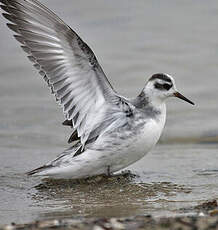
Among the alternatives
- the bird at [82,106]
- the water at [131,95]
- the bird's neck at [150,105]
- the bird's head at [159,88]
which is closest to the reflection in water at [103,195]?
the water at [131,95]

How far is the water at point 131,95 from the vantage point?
280 inches

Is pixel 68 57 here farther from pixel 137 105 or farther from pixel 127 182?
pixel 127 182

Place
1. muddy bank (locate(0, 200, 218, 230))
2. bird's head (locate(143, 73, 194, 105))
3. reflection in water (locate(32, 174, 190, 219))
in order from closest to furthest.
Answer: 1. muddy bank (locate(0, 200, 218, 230))
2. reflection in water (locate(32, 174, 190, 219))
3. bird's head (locate(143, 73, 194, 105))

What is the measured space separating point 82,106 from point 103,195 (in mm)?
1169

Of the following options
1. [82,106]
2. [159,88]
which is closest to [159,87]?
[159,88]

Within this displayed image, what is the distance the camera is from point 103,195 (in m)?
7.38

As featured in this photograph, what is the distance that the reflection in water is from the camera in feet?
21.5

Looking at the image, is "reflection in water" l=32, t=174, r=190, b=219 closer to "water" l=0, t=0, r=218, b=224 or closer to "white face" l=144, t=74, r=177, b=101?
"water" l=0, t=0, r=218, b=224

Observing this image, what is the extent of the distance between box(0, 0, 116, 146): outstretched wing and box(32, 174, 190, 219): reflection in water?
0.57 metres

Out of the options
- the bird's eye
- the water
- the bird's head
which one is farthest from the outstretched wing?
the water

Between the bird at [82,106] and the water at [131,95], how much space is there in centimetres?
27

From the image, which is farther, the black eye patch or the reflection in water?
the black eye patch

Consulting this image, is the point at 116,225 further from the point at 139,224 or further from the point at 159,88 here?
the point at 159,88

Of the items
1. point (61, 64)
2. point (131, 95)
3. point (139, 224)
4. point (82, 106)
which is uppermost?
point (61, 64)
